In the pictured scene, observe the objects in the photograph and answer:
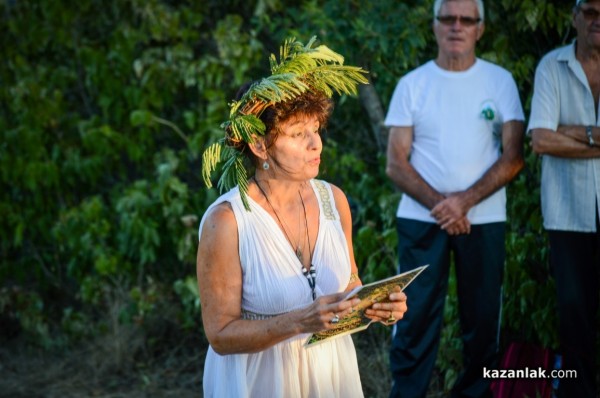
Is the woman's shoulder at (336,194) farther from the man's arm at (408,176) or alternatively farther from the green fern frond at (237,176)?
the man's arm at (408,176)

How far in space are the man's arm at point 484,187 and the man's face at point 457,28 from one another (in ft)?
1.66

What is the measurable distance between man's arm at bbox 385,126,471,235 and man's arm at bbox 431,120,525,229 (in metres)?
0.04

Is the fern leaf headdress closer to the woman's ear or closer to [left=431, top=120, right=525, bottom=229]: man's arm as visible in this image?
the woman's ear

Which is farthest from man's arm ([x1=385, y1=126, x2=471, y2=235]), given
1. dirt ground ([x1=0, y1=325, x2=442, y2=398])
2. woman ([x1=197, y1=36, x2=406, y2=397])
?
woman ([x1=197, y1=36, x2=406, y2=397])

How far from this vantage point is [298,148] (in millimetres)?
3162

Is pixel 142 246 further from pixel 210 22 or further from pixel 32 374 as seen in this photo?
pixel 210 22

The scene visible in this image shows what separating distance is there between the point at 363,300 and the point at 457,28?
2.35 metres

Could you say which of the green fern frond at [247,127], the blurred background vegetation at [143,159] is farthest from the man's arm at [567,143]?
the green fern frond at [247,127]

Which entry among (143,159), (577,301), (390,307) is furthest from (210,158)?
(143,159)

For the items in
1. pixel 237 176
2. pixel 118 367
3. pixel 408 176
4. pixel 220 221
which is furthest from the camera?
pixel 118 367

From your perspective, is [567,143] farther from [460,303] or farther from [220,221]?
[220,221]

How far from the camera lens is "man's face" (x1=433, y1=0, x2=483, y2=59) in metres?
4.81

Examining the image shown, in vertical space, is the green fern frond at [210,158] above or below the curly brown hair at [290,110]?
below

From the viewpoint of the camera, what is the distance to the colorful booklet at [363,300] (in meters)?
2.84
